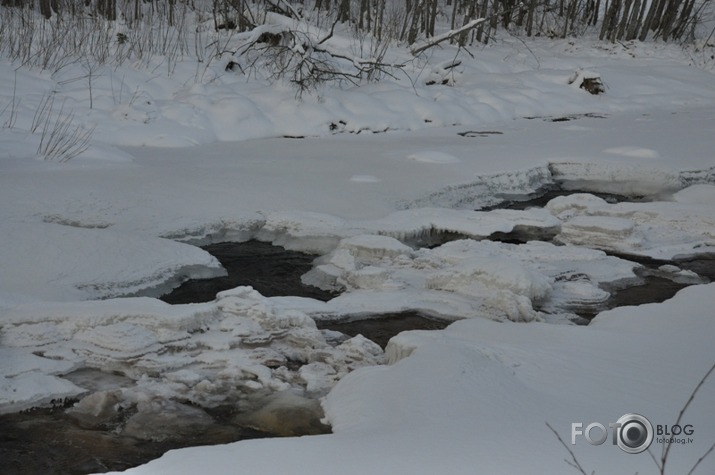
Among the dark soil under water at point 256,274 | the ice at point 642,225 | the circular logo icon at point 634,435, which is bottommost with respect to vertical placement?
the dark soil under water at point 256,274

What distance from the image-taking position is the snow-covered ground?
98.1 inches

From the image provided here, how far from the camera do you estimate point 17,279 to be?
12.5ft

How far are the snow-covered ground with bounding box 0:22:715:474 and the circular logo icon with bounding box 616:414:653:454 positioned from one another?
4 centimetres

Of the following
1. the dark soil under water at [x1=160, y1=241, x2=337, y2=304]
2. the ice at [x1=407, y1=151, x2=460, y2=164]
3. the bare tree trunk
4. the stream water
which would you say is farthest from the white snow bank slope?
the bare tree trunk

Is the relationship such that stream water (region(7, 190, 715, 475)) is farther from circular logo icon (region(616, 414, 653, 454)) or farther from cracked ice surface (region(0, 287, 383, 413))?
circular logo icon (region(616, 414, 653, 454))

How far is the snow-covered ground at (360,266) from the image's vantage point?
98.1 inches

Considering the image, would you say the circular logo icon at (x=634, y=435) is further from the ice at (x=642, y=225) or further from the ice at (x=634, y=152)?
the ice at (x=634, y=152)

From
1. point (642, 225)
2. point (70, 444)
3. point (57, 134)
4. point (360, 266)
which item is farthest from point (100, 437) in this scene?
point (57, 134)

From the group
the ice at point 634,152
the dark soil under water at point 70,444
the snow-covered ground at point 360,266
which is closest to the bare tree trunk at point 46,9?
the snow-covered ground at point 360,266

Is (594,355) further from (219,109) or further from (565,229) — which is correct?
(219,109)

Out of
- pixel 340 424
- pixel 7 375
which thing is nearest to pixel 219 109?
pixel 7 375

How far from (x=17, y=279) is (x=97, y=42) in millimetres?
5979

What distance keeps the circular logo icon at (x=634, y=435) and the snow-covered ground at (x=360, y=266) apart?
0.12ft

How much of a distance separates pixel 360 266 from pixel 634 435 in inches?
98.9
